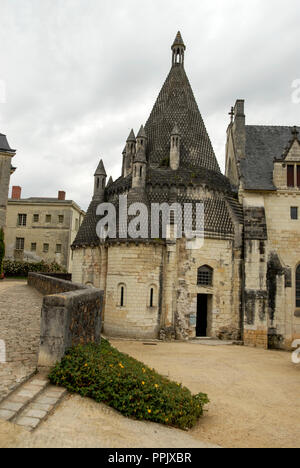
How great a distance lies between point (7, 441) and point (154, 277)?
589 inches

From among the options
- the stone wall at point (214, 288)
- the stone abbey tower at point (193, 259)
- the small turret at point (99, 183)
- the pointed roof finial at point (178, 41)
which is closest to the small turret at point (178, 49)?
the pointed roof finial at point (178, 41)

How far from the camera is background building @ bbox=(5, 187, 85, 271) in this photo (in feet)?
136

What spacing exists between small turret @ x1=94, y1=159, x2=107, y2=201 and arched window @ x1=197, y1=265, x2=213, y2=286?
8.37m

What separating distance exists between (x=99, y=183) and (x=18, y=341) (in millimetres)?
16784

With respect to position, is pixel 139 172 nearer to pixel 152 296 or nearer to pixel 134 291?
pixel 134 291

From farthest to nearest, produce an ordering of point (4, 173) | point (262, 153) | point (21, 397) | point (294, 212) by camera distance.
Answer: point (4, 173), point (262, 153), point (294, 212), point (21, 397)

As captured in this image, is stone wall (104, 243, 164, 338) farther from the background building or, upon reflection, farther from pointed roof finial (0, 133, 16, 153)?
the background building

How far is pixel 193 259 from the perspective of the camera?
19375mm

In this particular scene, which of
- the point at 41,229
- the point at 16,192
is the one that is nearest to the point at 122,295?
the point at 41,229

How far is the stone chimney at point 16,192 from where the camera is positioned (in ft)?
142
